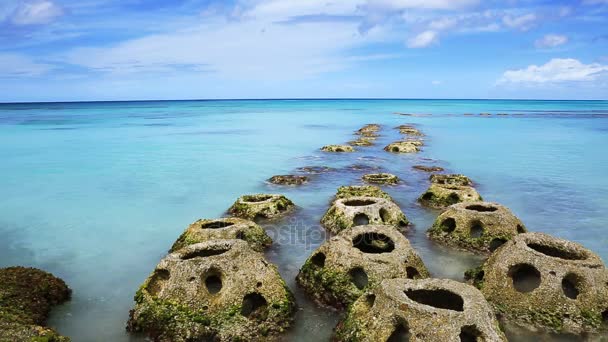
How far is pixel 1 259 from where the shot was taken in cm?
1166

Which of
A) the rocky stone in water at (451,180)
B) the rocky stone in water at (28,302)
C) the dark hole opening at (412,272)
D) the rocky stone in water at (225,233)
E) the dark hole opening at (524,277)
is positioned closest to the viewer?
the rocky stone in water at (28,302)

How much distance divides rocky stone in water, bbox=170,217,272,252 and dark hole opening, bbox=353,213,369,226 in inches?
88.4

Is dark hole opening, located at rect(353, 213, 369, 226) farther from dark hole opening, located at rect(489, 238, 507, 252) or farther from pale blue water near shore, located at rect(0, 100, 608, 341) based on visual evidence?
dark hole opening, located at rect(489, 238, 507, 252)

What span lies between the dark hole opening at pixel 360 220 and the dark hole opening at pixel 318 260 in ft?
10.3

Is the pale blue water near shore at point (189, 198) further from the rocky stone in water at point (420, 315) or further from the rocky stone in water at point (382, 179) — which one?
the rocky stone in water at point (420, 315)

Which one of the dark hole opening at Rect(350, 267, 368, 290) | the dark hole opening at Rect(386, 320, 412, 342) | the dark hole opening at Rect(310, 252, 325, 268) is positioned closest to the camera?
the dark hole opening at Rect(386, 320, 412, 342)

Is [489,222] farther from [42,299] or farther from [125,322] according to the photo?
[42,299]

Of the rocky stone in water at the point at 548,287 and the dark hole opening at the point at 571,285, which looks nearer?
the rocky stone in water at the point at 548,287

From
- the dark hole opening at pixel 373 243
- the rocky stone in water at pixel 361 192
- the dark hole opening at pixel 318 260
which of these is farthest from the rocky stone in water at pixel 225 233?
the rocky stone in water at pixel 361 192

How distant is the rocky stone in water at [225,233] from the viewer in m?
10.4

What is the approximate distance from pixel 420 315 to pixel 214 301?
10.5 ft

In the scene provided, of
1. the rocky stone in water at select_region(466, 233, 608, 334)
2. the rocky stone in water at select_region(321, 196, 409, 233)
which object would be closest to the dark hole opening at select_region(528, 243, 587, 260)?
the rocky stone in water at select_region(466, 233, 608, 334)

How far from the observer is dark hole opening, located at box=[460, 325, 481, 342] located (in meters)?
5.73

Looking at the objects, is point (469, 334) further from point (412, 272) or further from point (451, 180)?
point (451, 180)
